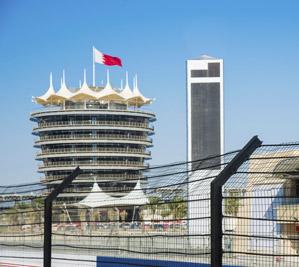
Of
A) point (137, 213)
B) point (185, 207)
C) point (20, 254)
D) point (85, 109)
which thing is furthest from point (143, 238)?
point (85, 109)

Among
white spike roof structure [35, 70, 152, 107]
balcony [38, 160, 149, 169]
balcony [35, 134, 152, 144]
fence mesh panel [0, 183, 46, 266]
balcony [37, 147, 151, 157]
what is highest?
white spike roof structure [35, 70, 152, 107]

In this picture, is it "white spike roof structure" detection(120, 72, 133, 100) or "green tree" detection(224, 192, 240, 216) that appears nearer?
"green tree" detection(224, 192, 240, 216)

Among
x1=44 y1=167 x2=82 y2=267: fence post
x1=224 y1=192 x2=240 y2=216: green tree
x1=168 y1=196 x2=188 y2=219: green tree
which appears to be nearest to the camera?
x1=224 y1=192 x2=240 y2=216: green tree

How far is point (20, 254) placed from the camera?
9.03m

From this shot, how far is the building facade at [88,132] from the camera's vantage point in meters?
84.9

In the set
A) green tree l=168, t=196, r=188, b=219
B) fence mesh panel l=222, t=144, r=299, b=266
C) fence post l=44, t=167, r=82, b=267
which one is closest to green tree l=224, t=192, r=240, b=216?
fence mesh panel l=222, t=144, r=299, b=266

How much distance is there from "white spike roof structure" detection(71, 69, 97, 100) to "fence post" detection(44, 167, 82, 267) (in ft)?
260

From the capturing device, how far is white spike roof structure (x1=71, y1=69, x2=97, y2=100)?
8594cm

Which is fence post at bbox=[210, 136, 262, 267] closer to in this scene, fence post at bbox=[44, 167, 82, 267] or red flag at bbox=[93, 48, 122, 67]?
fence post at bbox=[44, 167, 82, 267]

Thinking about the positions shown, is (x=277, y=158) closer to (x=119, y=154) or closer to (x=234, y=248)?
(x=234, y=248)

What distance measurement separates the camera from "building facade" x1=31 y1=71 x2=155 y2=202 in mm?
84938

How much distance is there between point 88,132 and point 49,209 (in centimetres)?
7844

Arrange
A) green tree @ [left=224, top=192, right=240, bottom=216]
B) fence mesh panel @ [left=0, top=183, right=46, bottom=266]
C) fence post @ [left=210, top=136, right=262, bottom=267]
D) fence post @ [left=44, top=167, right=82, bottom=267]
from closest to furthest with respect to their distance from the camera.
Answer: fence post @ [left=210, top=136, right=262, bottom=267] < green tree @ [left=224, top=192, right=240, bottom=216] < fence post @ [left=44, top=167, right=82, bottom=267] < fence mesh panel @ [left=0, top=183, right=46, bottom=266]

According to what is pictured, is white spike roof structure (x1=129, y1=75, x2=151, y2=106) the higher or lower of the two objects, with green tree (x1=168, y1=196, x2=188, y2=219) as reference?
higher
